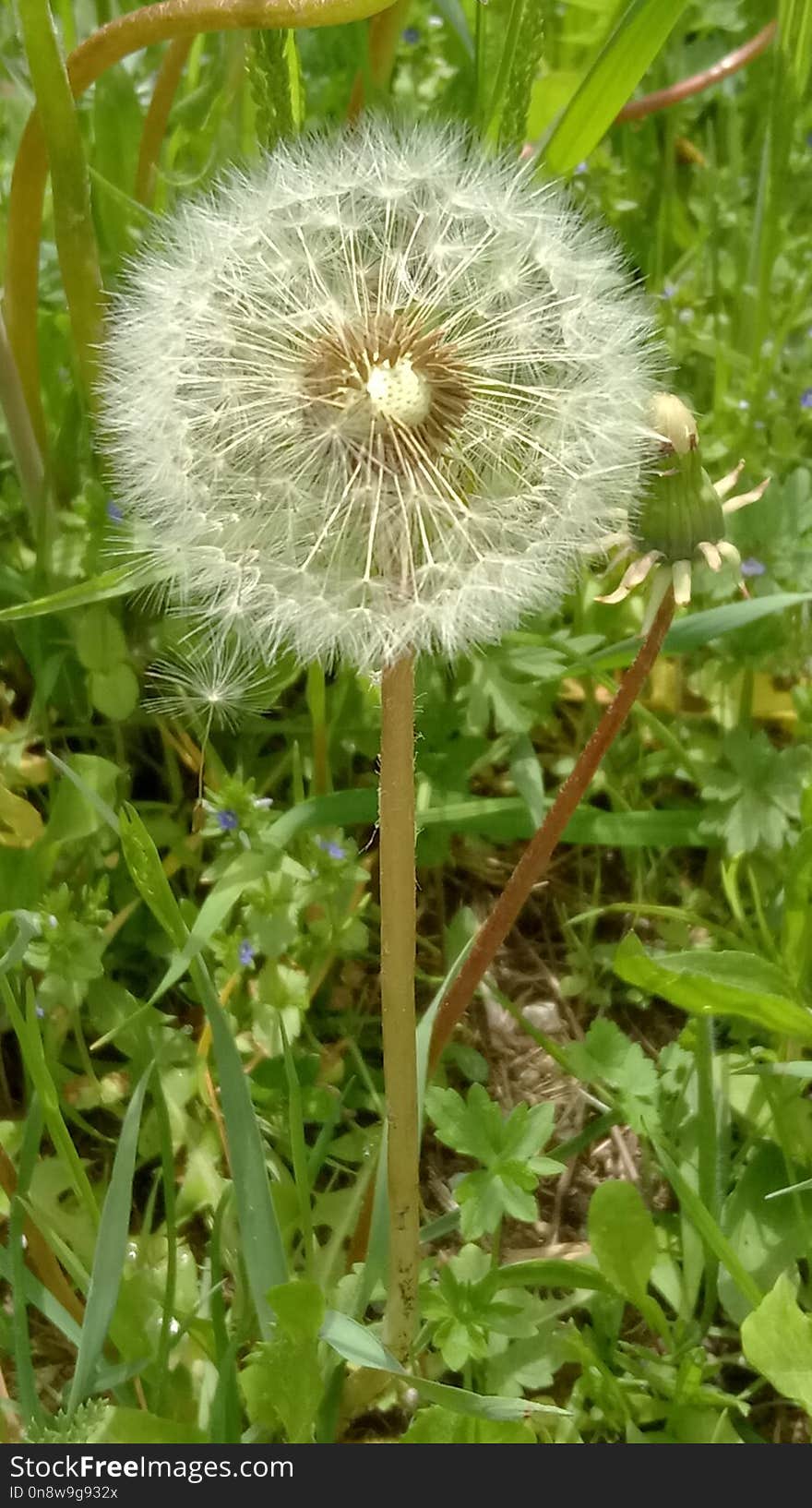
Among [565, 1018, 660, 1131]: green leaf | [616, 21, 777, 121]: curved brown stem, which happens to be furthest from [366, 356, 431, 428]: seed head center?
[616, 21, 777, 121]: curved brown stem

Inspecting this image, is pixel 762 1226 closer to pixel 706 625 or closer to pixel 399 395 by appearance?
pixel 706 625

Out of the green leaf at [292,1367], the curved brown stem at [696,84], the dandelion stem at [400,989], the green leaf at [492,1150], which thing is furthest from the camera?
the curved brown stem at [696,84]

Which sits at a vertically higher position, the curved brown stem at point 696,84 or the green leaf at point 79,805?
the curved brown stem at point 696,84

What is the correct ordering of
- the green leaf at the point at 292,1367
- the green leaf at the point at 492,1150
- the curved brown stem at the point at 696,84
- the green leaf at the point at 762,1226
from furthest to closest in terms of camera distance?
the curved brown stem at the point at 696,84 < the green leaf at the point at 762,1226 < the green leaf at the point at 492,1150 < the green leaf at the point at 292,1367

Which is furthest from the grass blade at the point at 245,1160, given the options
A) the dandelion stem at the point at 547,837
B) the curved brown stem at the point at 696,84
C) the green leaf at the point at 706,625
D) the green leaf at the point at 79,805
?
the curved brown stem at the point at 696,84

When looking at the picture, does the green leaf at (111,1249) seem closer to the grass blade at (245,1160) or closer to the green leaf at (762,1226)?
the grass blade at (245,1160)

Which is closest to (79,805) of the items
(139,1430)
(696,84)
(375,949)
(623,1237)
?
(375,949)
